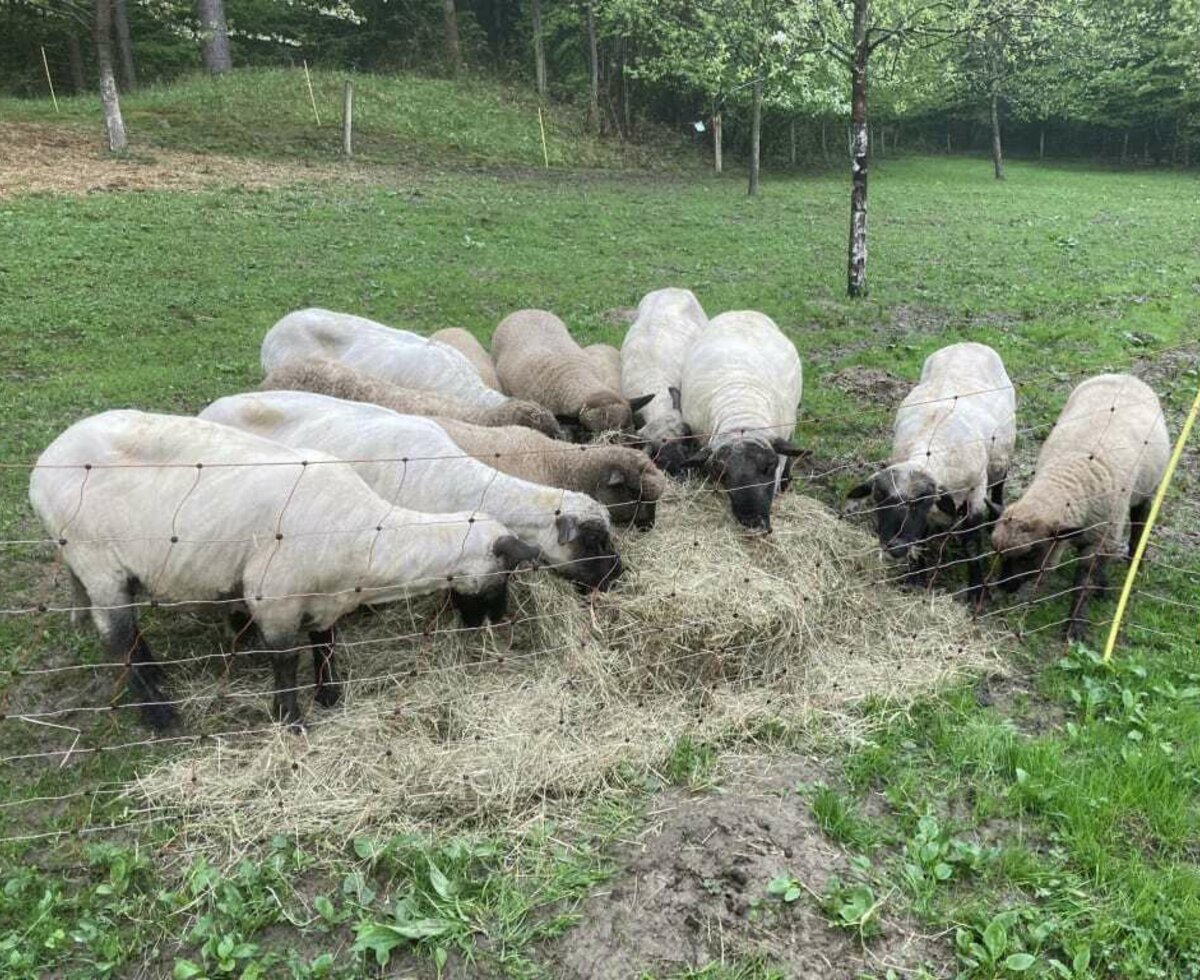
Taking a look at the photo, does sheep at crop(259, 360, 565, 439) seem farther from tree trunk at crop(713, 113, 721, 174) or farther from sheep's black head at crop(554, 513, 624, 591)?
tree trunk at crop(713, 113, 721, 174)

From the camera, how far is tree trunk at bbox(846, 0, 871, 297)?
13.1 meters

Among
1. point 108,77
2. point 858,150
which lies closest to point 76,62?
point 108,77

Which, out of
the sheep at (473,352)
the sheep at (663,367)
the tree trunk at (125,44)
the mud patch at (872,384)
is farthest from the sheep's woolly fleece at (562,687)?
the tree trunk at (125,44)

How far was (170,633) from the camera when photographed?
18.9 feet

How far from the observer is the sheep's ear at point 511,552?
5.36 meters

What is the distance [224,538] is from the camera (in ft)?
16.5

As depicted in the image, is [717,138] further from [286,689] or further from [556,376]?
[286,689]

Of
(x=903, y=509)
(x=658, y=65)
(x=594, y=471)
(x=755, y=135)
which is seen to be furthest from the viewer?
(x=658, y=65)

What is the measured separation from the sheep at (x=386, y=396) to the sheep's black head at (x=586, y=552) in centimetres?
174

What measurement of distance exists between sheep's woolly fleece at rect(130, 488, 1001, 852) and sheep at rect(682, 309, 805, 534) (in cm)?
54

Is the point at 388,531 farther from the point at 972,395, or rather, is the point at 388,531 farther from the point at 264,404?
the point at 972,395

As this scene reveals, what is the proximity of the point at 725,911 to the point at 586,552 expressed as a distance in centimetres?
261

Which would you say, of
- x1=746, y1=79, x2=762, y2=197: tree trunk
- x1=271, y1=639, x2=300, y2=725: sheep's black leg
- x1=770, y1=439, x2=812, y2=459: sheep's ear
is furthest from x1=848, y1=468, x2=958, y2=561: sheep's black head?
x1=746, y1=79, x2=762, y2=197: tree trunk

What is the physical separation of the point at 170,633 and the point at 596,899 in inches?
135
